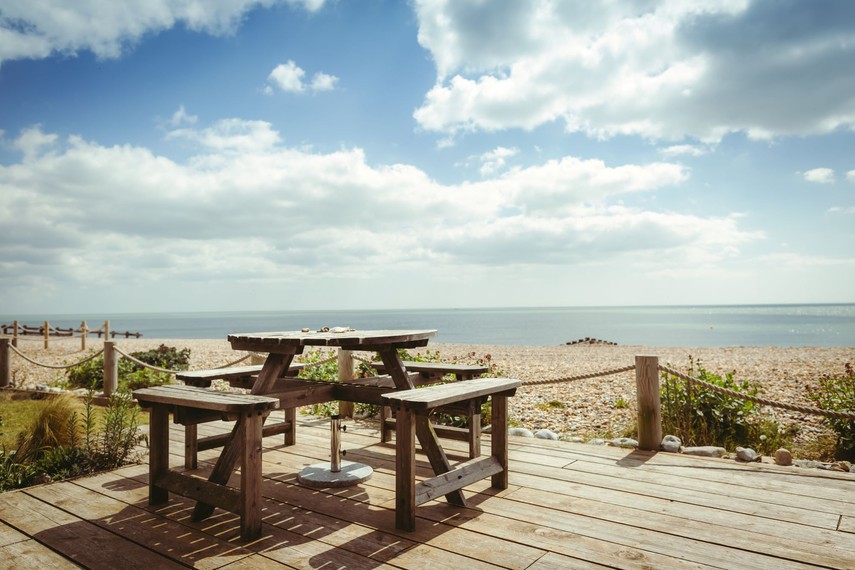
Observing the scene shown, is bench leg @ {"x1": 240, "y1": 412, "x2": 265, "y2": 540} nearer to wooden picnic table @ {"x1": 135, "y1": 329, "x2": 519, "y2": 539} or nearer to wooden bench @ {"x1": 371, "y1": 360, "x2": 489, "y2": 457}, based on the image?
A: wooden picnic table @ {"x1": 135, "y1": 329, "x2": 519, "y2": 539}

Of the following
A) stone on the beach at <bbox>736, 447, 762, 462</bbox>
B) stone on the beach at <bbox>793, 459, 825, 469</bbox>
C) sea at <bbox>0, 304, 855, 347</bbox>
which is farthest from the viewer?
sea at <bbox>0, 304, 855, 347</bbox>

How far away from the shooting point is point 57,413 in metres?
4.98

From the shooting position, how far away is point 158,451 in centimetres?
370

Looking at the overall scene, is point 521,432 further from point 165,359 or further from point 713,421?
point 165,359

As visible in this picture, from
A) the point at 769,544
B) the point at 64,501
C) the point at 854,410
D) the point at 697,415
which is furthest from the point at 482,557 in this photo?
the point at 854,410

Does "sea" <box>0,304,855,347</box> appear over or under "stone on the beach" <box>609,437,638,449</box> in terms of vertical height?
under

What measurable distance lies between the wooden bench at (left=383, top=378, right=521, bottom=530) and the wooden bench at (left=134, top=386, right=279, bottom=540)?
2.81 feet

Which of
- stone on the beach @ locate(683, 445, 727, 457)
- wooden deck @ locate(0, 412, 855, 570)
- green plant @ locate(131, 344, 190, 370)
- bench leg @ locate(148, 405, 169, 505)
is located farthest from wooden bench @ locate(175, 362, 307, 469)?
green plant @ locate(131, 344, 190, 370)

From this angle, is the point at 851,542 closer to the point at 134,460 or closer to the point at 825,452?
the point at 825,452

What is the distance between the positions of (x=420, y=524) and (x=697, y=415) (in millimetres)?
4234

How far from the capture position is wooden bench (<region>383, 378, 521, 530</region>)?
3217mm

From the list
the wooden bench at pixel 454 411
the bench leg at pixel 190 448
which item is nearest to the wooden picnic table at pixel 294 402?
the wooden bench at pixel 454 411

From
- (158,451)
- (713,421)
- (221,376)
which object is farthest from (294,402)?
(713,421)

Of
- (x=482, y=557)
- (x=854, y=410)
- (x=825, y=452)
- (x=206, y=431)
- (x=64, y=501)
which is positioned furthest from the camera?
(x=206, y=431)
